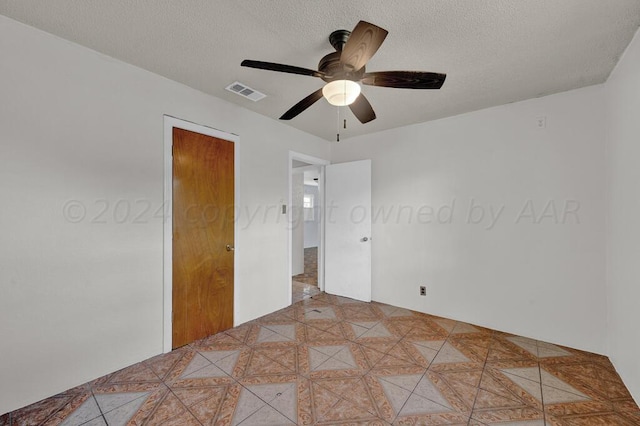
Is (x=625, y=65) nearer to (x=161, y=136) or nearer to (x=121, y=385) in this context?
(x=161, y=136)

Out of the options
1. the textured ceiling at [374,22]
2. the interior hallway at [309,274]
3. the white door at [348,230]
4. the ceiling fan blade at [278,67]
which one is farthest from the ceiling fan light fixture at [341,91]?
the interior hallway at [309,274]

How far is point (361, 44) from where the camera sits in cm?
148

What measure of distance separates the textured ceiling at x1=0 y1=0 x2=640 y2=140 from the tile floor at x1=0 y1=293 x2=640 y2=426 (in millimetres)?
2548

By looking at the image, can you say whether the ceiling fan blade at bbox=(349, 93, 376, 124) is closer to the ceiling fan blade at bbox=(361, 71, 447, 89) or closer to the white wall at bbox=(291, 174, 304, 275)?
the ceiling fan blade at bbox=(361, 71, 447, 89)

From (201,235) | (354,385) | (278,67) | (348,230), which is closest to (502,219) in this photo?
(348,230)

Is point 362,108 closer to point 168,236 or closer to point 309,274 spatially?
point 168,236

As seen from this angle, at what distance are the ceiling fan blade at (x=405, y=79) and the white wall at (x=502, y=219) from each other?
1.82 meters

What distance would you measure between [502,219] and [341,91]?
243cm

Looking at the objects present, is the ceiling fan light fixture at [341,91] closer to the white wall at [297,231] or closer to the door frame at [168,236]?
the door frame at [168,236]

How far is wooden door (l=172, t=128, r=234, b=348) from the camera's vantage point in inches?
105

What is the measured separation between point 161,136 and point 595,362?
14.4 feet

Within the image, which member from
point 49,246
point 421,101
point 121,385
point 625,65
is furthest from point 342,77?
point 121,385

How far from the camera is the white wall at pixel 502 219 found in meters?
2.62

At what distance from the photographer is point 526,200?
9.59 feet
